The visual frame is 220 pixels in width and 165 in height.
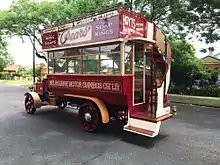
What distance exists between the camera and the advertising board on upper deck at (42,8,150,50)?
5785mm

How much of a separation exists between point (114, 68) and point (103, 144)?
77.0 inches

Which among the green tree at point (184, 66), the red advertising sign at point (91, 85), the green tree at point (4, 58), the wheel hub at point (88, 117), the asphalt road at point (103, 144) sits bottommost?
the asphalt road at point (103, 144)

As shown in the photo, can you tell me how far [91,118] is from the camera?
664 cm

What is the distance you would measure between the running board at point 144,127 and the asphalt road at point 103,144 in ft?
1.06

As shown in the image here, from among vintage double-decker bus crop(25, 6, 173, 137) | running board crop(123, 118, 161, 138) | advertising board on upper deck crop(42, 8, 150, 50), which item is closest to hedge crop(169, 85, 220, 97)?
vintage double-decker bus crop(25, 6, 173, 137)

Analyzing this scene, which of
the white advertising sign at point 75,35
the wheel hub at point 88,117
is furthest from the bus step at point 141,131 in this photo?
the white advertising sign at point 75,35

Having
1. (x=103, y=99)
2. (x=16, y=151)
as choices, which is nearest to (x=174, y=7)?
(x=103, y=99)

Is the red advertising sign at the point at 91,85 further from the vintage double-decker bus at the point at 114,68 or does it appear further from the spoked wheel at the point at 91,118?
the spoked wheel at the point at 91,118

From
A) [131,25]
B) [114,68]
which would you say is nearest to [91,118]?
[114,68]

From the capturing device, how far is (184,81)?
13328mm

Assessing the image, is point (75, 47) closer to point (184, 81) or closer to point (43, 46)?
point (43, 46)

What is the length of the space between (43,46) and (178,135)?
17.8ft

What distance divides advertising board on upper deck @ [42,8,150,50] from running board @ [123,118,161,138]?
7.15 feet

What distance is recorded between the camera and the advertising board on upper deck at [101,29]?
5785 millimetres
